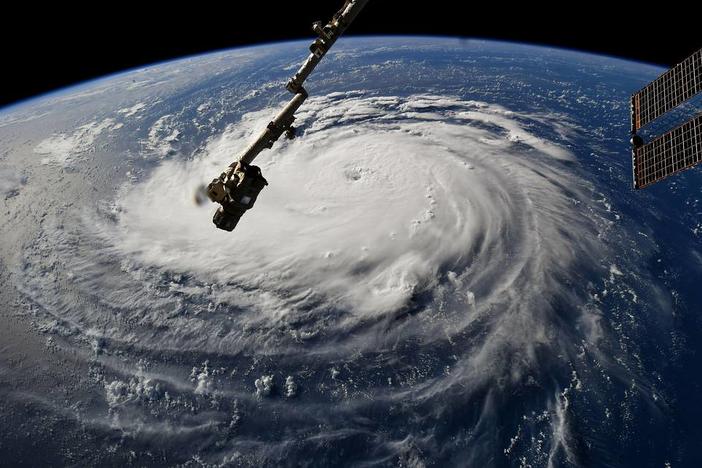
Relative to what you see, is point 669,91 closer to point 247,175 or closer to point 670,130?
point 670,130

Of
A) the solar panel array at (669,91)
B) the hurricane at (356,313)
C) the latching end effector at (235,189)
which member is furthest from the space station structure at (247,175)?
the solar panel array at (669,91)

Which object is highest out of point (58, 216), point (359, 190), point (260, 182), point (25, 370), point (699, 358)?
point (260, 182)

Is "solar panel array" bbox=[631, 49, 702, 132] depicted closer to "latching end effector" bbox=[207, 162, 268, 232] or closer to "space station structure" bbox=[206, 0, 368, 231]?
"space station structure" bbox=[206, 0, 368, 231]

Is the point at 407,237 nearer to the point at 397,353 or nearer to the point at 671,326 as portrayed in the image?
the point at 397,353

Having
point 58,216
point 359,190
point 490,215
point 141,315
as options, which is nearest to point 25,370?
point 141,315

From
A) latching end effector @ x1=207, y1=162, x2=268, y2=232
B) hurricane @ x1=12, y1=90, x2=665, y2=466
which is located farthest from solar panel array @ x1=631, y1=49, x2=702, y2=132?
latching end effector @ x1=207, y1=162, x2=268, y2=232

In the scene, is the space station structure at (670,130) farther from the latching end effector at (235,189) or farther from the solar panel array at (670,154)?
the latching end effector at (235,189)
